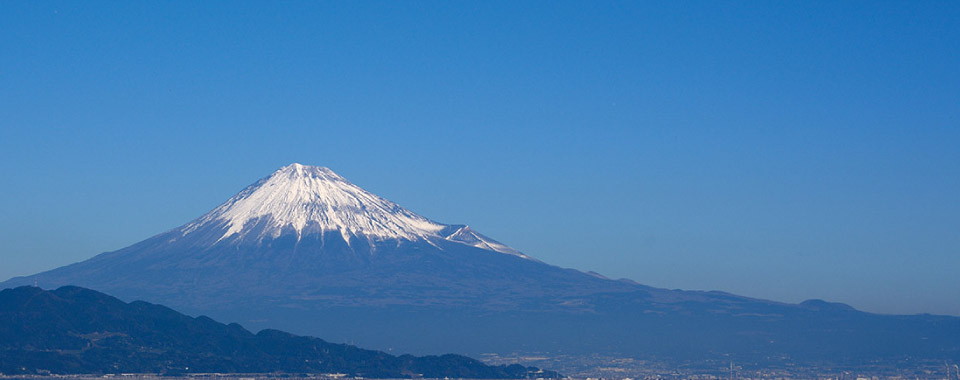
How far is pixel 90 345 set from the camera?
199375 millimetres

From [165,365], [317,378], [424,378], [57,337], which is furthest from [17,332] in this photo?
[424,378]

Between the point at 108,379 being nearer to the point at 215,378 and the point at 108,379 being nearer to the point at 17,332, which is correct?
the point at 215,378

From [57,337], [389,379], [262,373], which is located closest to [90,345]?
[57,337]

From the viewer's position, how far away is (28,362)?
600 feet

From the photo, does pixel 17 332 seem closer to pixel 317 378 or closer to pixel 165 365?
pixel 165 365

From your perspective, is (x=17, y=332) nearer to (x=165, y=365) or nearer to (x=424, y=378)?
(x=165, y=365)

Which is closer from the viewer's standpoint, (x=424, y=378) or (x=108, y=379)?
(x=108, y=379)

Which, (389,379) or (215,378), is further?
(389,379)

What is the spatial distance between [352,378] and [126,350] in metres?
31.7

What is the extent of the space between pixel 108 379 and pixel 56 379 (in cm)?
605

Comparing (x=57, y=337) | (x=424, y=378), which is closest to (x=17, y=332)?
(x=57, y=337)

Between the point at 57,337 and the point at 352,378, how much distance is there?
4162 centimetres

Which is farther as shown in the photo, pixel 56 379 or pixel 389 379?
pixel 389 379

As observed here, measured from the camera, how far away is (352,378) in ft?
642
